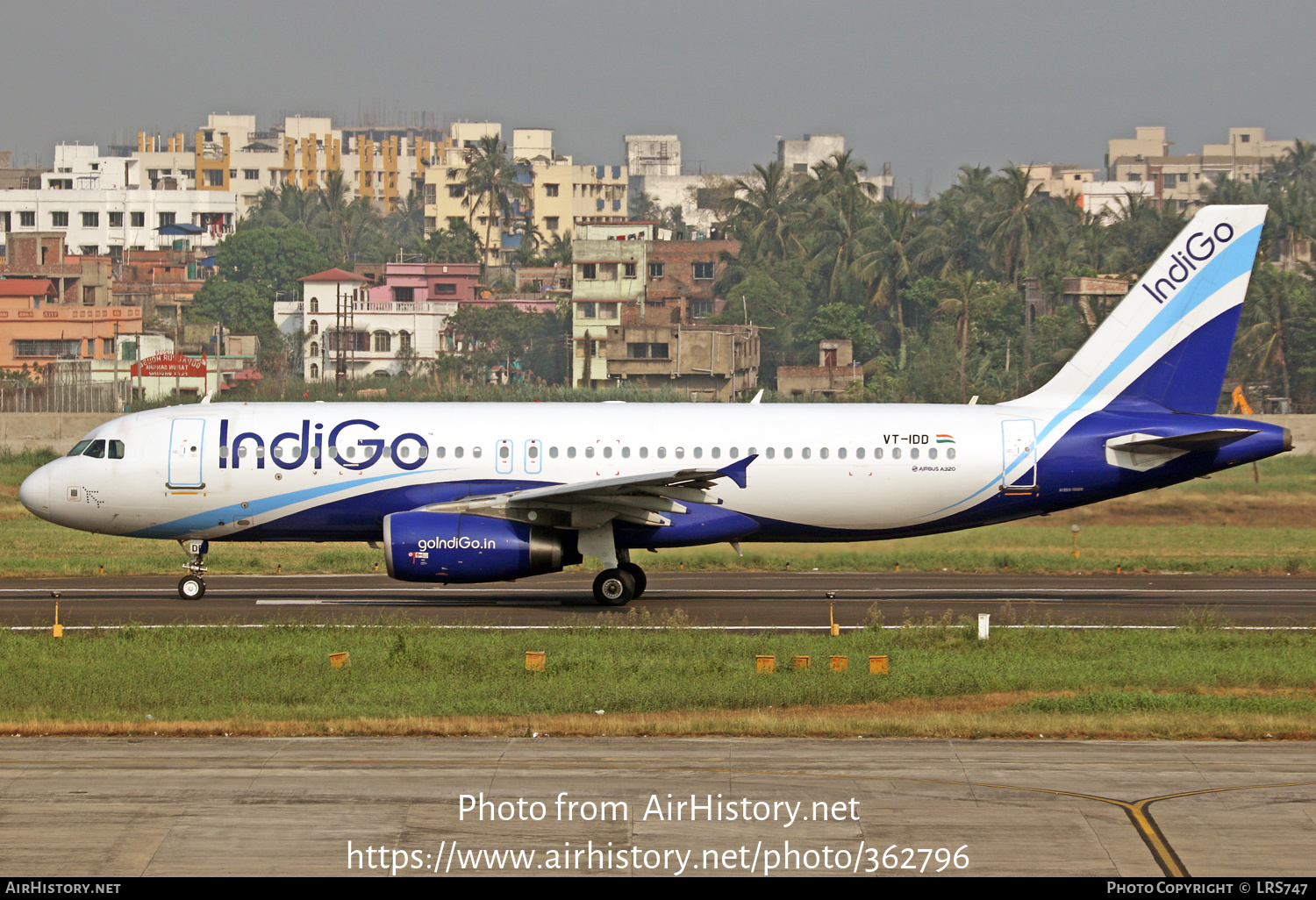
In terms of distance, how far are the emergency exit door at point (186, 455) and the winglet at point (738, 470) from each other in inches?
426

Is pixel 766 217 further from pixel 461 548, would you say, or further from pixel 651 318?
A: pixel 461 548

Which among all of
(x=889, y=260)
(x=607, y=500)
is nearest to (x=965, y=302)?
(x=889, y=260)

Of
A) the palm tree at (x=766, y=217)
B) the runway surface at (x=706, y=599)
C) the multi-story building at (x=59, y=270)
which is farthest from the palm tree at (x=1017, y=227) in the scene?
the runway surface at (x=706, y=599)

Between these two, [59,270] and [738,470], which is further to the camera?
[59,270]

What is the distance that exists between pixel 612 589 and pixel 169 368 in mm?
78178

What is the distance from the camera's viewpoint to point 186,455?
3066 centimetres

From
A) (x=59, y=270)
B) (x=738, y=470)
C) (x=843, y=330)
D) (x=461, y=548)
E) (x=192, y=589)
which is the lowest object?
(x=192, y=589)

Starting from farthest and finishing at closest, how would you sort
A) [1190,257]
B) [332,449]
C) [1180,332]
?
[1190,257], [1180,332], [332,449]

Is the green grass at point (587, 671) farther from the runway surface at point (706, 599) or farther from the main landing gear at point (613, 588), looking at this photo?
the main landing gear at point (613, 588)

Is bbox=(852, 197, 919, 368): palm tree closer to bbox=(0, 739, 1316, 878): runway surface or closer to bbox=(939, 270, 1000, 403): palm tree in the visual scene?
bbox=(939, 270, 1000, 403): palm tree

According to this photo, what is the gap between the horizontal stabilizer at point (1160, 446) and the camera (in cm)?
3034
